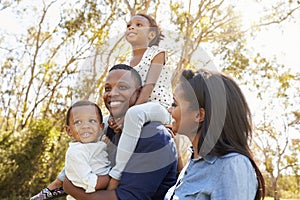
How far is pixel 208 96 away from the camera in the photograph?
5.63ft

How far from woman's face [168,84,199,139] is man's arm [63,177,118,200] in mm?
430

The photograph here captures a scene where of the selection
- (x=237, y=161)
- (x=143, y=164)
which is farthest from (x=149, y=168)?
(x=237, y=161)

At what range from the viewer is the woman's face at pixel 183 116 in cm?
178

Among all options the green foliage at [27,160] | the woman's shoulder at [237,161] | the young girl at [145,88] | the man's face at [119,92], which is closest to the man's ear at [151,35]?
the young girl at [145,88]

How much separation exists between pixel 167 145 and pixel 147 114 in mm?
185

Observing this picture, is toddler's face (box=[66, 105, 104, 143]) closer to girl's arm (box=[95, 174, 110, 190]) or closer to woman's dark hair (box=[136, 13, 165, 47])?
girl's arm (box=[95, 174, 110, 190])

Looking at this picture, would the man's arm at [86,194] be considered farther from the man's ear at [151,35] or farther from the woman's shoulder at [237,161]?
the man's ear at [151,35]

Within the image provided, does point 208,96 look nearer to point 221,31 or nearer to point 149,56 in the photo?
point 149,56

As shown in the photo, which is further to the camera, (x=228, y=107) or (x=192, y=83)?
(x=192, y=83)

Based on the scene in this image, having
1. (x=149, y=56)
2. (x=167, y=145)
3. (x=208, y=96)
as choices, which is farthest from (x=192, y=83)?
(x=149, y=56)

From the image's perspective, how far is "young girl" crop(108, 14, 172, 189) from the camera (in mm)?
2113

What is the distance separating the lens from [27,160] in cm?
859

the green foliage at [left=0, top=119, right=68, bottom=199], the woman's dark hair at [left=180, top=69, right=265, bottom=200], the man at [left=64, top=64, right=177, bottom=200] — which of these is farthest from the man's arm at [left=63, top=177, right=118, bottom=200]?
the green foliage at [left=0, top=119, right=68, bottom=199]

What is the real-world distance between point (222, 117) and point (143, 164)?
1.64 ft
